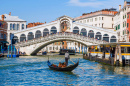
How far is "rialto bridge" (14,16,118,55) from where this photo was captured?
43688mm

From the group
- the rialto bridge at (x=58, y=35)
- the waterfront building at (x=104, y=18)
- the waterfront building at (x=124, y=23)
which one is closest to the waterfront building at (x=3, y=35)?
the rialto bridge at (x=58, y=35)

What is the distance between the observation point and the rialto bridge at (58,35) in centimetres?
4369

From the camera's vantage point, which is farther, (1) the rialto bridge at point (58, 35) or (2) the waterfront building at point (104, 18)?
(2) the waterfront building at point (104, 18)

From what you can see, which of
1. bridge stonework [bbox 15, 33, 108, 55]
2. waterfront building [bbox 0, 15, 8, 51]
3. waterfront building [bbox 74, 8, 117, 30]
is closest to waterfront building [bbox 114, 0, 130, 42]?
bridge stonework [bbox 15, 33, 108, 55]

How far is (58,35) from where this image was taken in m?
43.7

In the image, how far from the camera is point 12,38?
48062mm

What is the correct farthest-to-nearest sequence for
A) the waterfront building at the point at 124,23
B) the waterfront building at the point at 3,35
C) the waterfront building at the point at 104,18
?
the waterfront building at the point at 104,18
the waterfront building at the point at 3,35
the waterfront building at the point at 124,23

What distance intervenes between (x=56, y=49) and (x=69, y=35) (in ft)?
92.9

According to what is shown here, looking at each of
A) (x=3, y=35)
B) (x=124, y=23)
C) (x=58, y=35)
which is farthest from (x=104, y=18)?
(x=3, y=35)

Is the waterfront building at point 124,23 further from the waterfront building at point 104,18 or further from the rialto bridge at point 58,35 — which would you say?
the waterfront building at point 104,18

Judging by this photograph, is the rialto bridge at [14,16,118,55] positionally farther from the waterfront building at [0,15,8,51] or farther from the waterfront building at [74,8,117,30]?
the waterfront building at [74,8,117,30]

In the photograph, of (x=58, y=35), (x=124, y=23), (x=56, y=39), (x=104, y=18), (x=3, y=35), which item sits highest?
(x=104, y=18)

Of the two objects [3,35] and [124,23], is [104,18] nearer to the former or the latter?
[124,23]

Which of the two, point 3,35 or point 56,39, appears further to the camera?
point 3,35
